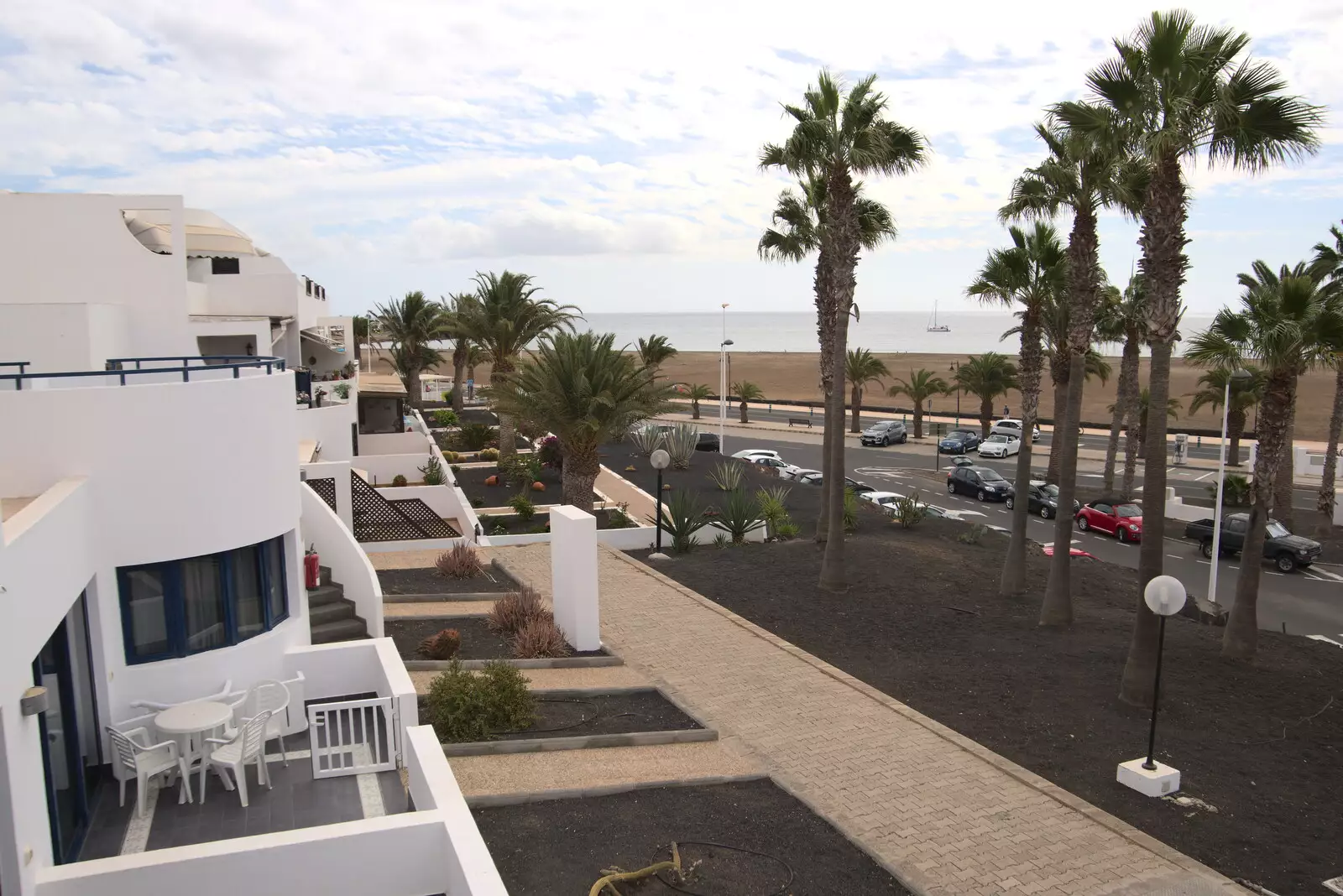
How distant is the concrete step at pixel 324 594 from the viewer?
44.8 feet

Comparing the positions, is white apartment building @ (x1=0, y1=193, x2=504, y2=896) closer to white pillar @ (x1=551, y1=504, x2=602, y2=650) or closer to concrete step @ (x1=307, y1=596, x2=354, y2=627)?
concrete step @ (x1=307, y1=596, x2=354, y2=627)

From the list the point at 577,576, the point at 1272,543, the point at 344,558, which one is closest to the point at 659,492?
the point at 577,576

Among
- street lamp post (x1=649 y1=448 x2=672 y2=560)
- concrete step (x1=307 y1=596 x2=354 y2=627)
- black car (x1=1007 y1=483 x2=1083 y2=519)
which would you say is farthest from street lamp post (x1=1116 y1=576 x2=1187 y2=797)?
black car (x1=1007 y1=483 x2=1083 y2=519)

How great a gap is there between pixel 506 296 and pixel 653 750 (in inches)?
1095

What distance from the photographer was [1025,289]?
20.8m

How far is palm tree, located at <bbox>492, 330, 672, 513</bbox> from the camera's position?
23328 millimetres

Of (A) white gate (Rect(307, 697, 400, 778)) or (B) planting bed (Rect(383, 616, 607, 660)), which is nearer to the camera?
(A) white gate (Rect(307, 697, 400, 778))

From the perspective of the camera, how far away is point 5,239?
19.0 metres

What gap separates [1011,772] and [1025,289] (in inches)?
502

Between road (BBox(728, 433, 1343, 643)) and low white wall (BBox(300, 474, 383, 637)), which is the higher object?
low white wall (BBox(300, 474, 383, 637))

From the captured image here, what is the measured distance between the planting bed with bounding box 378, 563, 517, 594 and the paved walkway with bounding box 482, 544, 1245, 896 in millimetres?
2832

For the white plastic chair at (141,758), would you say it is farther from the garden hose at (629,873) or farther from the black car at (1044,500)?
the black car at (1044,500)

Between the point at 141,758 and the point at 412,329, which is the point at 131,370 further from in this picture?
the point at 412,329

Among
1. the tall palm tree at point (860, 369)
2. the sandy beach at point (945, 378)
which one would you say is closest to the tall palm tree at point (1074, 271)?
the tall palm tree at point (860, 369)
